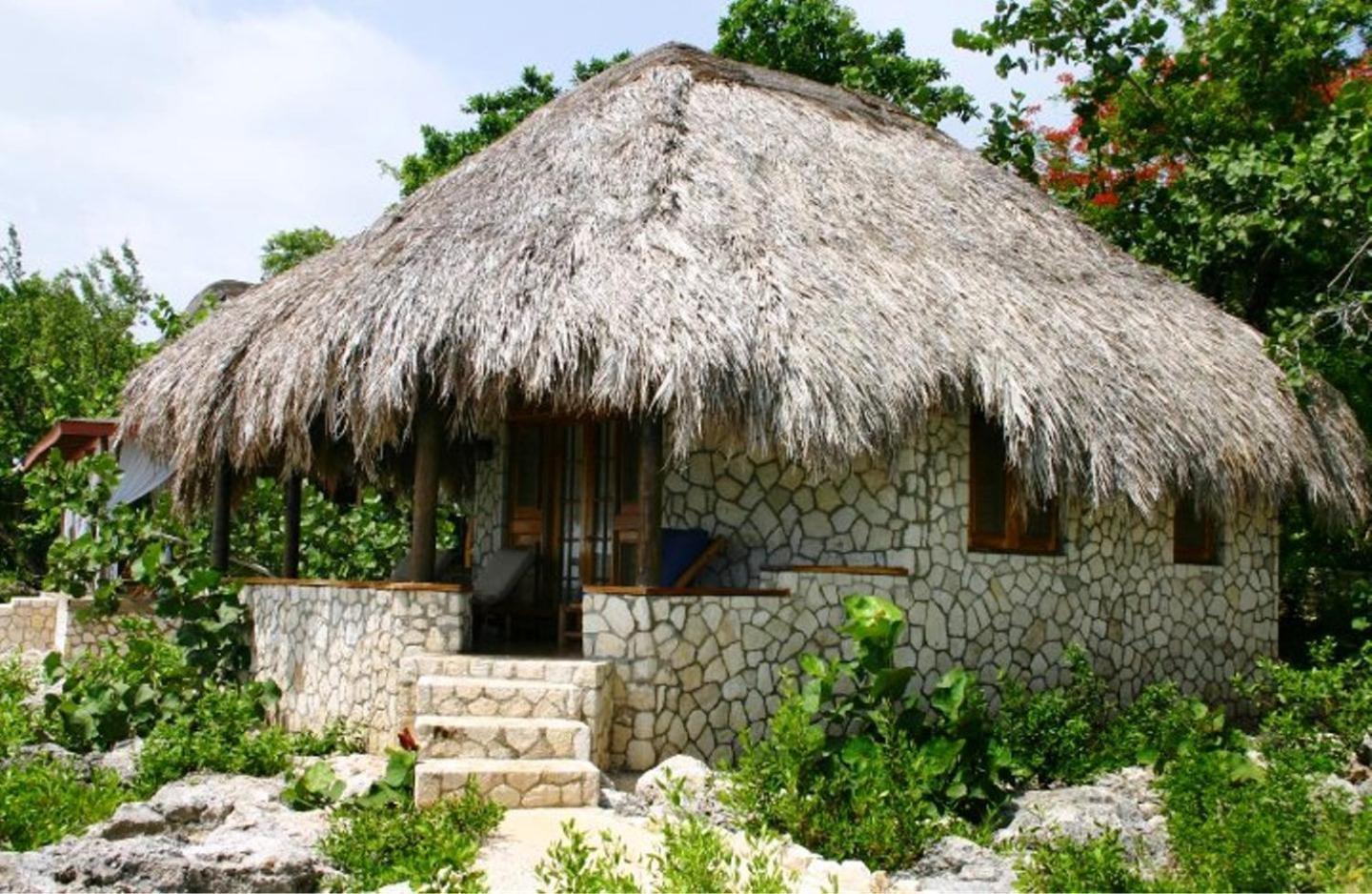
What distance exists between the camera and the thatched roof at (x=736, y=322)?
870cm

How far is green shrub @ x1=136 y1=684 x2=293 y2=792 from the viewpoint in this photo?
8562mm

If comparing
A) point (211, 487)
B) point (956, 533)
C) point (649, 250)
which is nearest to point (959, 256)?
point (956, 533)

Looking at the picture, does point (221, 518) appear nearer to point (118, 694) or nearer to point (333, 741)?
point (118, 694)

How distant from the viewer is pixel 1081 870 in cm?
602

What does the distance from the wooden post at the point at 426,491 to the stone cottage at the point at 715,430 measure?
3cm

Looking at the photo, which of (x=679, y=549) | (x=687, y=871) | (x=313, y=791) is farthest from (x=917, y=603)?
(x=687, y=871)

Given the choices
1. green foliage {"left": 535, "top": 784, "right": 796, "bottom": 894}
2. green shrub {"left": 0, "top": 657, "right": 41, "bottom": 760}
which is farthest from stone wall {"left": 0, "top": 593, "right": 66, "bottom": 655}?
green foliage {"left": 535, "top": 784, "right": 796, "bottom": 894}

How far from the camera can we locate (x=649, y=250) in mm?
9133

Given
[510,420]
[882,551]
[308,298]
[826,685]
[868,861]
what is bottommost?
[868,861]

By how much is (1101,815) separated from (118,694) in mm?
6737

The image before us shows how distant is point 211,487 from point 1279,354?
9.48 m

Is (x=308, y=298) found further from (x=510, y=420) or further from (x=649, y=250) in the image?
(x=649, y=250)

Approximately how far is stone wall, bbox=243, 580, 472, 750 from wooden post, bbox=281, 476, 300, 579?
1208 mm

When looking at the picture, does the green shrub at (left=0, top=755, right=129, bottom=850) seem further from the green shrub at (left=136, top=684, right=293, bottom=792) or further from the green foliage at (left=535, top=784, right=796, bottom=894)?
the green foliage at (left=535, top=784, right=796, bottom=894)
